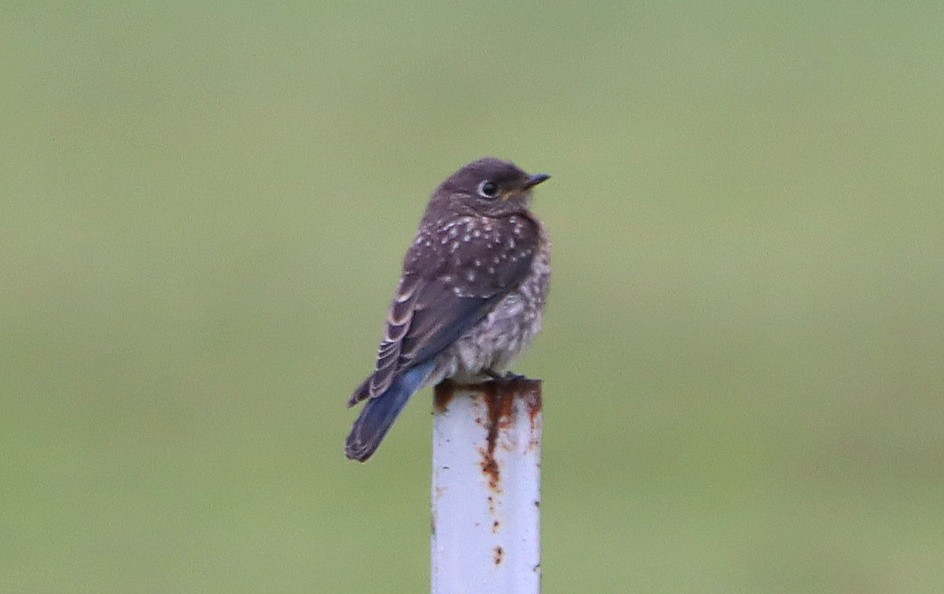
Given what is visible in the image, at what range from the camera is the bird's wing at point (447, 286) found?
7.39 m

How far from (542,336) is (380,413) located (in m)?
11.6

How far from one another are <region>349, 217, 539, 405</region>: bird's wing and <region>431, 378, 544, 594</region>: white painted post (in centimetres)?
143

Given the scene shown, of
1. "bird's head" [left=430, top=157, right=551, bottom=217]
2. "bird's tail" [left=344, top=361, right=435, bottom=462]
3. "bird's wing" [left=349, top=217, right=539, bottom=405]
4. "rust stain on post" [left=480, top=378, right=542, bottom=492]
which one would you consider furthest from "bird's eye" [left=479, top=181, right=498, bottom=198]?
"rust stain on post" [left=480, top=378, right=542, bottom=492]

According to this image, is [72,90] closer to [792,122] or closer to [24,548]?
[792,122]

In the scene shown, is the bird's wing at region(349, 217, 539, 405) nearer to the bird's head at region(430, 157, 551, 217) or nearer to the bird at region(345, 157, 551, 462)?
the bird at region(345, 157, 551, 462)

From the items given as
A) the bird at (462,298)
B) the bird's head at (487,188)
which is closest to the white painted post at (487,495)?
the bird at (462,298)

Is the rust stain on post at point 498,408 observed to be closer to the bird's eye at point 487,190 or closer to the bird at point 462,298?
the bird at point 462,298

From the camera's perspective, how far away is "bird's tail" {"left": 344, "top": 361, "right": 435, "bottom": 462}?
663 cm

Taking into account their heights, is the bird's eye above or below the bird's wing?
above

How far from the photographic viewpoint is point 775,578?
1380cm

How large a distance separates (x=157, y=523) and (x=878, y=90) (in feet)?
52.6

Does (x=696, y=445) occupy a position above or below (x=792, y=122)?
below

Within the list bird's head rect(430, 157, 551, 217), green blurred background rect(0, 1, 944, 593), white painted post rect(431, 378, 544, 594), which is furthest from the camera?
green blurred background rect(0, 1, 944, 593)

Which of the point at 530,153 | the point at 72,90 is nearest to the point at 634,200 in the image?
the point at 530,153
